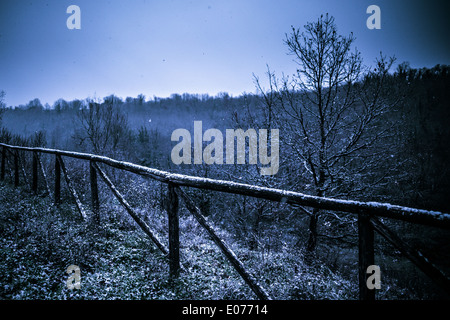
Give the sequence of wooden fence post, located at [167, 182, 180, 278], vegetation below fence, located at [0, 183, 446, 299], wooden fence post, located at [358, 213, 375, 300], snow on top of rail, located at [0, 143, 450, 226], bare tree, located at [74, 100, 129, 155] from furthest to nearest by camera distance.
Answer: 1. bare tree, located at [74, 100, 129, 155]
2. wooden fence post, located at [167, 182, 180, 278]
3. vegetation below fence, located at [0, 183, 446, 299]
4. wooden fence post, located at [358, 213, 375, 300]
5. snow on top of rail, located at [0, 143, 450, 226]

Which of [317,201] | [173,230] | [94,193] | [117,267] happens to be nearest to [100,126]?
[94,193]

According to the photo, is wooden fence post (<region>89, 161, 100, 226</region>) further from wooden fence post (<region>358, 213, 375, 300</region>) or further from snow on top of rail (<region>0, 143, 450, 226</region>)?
wooden fence post (<region>358, 213, 375, 300</region>)

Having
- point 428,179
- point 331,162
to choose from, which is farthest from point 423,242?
point 331,162

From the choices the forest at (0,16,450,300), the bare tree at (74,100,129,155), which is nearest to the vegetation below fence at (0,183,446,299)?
the forest at (0,16,450,300)

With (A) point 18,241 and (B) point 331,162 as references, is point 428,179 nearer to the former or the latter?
(B) point 331,162

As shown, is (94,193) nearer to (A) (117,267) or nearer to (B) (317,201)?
(A) (117,267)

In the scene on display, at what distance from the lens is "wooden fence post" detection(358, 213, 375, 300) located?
167 centimetres

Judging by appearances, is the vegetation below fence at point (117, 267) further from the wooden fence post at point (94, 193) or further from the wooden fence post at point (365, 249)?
the wooden fence post at point (365, 249)

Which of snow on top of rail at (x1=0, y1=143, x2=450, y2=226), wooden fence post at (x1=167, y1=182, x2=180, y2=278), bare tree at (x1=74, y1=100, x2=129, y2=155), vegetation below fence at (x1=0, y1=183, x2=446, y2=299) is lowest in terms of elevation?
vegetation below fence at (x1=0, y1=183, x2=446, y2=299)

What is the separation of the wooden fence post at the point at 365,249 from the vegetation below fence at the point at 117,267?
1.51 metres

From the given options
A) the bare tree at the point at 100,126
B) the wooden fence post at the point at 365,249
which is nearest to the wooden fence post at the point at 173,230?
the wooden fence post at the point at 365,249

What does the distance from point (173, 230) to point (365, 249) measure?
225 cm

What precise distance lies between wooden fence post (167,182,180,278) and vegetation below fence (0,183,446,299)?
5.3 inches
